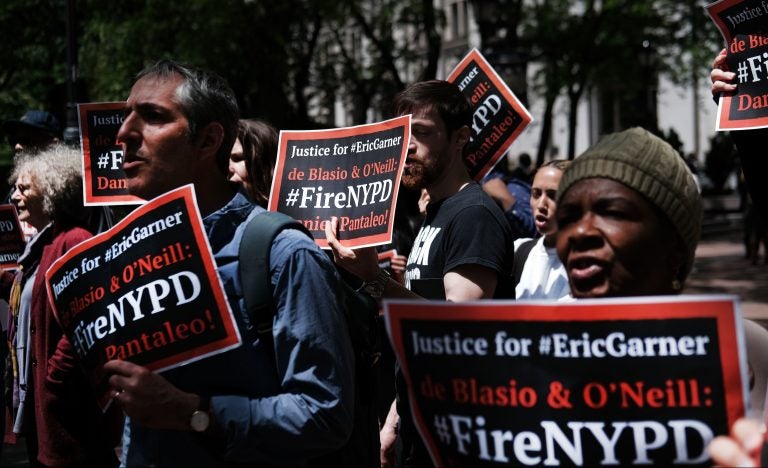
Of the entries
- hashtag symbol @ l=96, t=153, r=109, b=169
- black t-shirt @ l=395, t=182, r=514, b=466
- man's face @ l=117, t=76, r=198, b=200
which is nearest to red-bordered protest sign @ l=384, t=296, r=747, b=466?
man's face @ l=117, t=76, r=198, b=200

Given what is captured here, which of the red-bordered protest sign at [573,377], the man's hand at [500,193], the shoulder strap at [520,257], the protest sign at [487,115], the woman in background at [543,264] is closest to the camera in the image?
the red-bordered protest sign at [573,377]

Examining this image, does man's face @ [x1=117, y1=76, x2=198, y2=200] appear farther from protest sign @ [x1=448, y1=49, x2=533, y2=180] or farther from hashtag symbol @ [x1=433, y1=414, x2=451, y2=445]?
protest sign @ [x1=448, y1=49, x2=533, y2=180]

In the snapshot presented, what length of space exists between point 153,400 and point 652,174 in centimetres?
119

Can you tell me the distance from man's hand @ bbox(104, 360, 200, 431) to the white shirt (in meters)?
2.26

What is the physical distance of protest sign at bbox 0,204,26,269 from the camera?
5684 millimetres

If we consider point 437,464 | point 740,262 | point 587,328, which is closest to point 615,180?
point 587,328

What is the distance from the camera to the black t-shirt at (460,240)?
11.7 feet

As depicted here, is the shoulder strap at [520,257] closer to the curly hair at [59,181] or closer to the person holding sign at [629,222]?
the curly hair at [59,181]

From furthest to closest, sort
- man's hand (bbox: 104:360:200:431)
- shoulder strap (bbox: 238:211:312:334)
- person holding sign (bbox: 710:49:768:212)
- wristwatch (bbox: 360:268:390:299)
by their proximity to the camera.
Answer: wristwatch (bbox: 360:268:390:299), person holding sign (bbox: 710:49:768:212), shoulder strap (bbox: 238:211:312:334), man's hand (bbox: 104:360:200:431)

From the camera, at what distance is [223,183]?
273 centimetres

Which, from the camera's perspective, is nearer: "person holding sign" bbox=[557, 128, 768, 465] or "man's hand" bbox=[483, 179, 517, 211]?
"person holding sign" bbox=[557, 128, 768, 465]

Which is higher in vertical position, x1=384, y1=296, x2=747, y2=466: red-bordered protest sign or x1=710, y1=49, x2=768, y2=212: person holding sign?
x1=710, y1=49, x2=768, y2=212: person holding sign

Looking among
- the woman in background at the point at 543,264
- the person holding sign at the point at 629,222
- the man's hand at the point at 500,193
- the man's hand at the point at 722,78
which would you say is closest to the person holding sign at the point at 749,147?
the man's hand at the point at 722,78

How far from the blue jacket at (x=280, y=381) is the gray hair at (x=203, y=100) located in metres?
0.35
